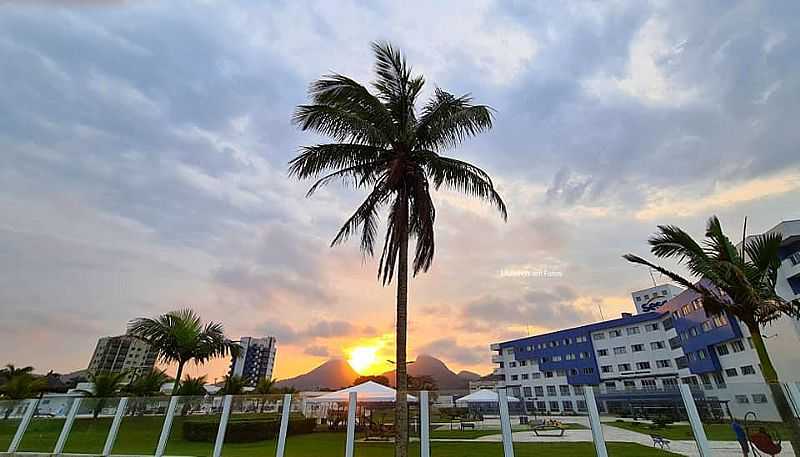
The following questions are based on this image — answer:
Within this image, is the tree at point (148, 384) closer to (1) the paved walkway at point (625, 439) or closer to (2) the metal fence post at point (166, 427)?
(2) the metal fence post at point (166, 427)

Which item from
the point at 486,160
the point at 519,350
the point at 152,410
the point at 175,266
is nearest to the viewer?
the point at 152,410

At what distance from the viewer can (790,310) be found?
24.6ft

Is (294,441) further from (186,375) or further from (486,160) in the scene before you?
(186,375)

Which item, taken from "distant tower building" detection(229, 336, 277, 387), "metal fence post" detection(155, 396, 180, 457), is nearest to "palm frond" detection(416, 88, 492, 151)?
"metal fence post" detection(155, 396, 180, 457)

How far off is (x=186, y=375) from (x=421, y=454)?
1474 cm

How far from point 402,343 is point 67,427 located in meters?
11.1

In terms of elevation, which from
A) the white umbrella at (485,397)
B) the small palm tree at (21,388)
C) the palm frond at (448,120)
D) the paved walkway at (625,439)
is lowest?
the paved walkway at (625,439)

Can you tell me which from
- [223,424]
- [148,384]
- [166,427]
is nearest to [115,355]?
[148,384]

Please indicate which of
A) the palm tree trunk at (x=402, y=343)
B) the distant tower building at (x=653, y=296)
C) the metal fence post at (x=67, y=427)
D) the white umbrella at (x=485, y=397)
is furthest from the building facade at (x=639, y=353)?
the distant tower building at (x=653, y=296)

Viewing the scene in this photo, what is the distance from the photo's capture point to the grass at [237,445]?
24.6 ft

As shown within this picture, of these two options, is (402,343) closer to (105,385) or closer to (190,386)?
(190,386)

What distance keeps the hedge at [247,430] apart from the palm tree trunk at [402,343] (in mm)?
3288

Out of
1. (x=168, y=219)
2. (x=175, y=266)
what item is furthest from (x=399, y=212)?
(x=175, y=266)

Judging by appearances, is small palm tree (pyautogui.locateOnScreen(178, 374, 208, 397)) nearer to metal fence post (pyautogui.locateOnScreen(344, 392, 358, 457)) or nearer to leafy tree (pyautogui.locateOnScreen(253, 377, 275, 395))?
leafy tree (pyautogui.locateOnScreen(253, 377, 275, 395))
